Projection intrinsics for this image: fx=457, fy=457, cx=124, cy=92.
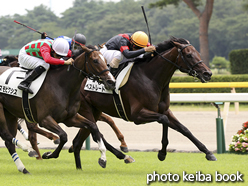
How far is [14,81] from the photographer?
552 centimetres

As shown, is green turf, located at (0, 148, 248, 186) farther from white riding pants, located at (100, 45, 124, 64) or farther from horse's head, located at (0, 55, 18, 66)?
horse's head, located at (0, 55, 18, 66)

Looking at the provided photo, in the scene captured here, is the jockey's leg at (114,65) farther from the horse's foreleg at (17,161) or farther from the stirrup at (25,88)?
the horse's foreleg at (17,161)

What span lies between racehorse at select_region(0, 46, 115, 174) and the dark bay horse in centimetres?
53

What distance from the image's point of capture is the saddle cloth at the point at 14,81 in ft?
17.4

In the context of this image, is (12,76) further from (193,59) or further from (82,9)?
(82,9)

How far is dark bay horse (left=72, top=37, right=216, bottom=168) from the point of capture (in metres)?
5.23

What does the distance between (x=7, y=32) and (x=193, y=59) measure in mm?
78822

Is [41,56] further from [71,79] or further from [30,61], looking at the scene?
[71,79]

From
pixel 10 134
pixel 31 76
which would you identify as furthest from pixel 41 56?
pixel 10 134

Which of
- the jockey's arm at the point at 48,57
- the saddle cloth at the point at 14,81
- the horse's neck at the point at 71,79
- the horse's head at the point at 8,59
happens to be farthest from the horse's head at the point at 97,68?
the horse's head at the point at 8,59

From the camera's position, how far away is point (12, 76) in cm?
560

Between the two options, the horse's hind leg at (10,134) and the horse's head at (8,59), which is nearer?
the horse's hind leg at (10,134)

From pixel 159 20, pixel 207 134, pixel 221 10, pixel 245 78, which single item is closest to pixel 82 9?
pixel 159 20

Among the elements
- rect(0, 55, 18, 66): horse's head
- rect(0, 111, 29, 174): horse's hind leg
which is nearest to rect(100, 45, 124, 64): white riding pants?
rect(0, 111, 29, 174): horse's hind leg
